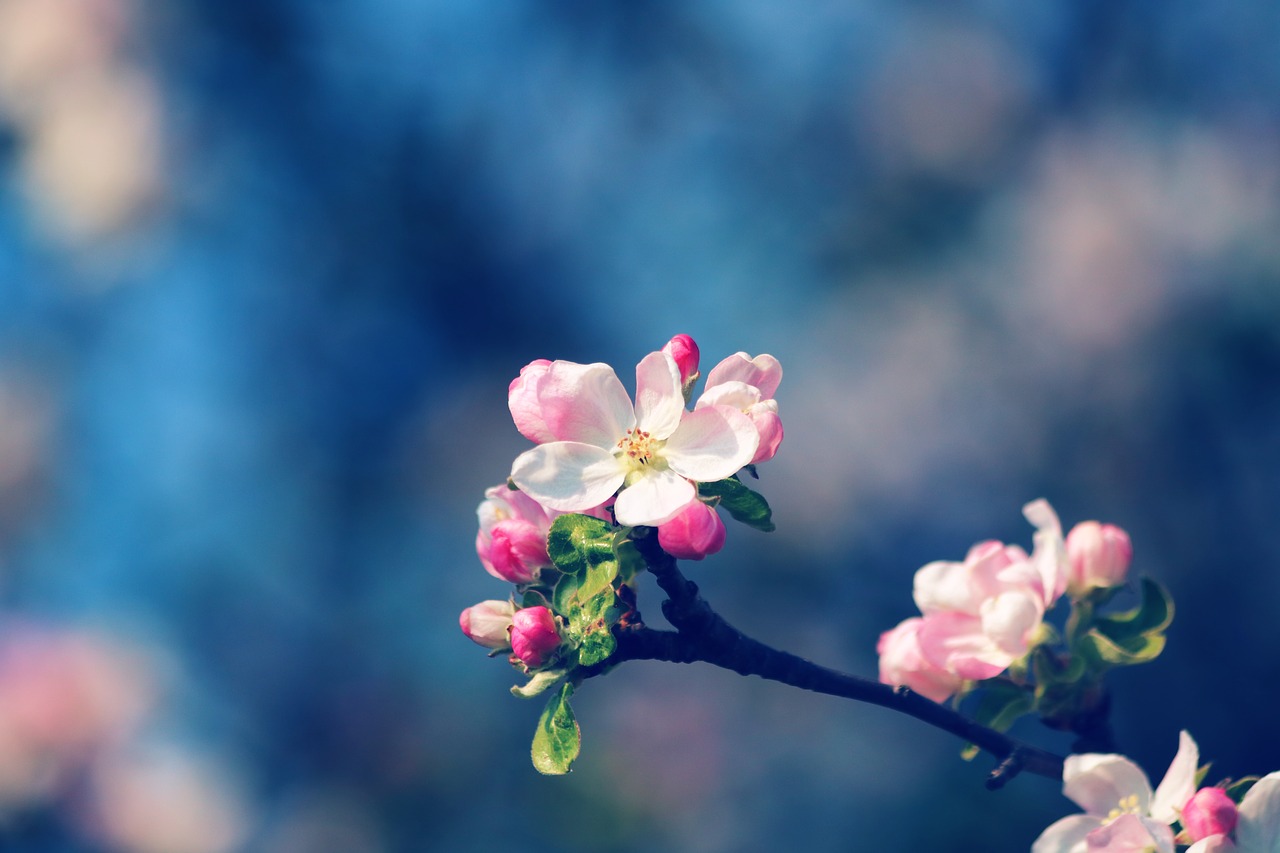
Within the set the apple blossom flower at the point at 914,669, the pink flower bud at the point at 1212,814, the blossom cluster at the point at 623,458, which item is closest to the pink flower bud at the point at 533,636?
the blossom cluster at the point at 623,458

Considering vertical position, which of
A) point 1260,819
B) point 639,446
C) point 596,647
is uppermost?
point 639,446

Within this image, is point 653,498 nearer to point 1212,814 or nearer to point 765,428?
point 765,428

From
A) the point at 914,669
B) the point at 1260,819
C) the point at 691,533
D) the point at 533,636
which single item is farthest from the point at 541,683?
the point at 1260,819

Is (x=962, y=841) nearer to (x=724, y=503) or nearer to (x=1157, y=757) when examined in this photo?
(x=1157, y=757)

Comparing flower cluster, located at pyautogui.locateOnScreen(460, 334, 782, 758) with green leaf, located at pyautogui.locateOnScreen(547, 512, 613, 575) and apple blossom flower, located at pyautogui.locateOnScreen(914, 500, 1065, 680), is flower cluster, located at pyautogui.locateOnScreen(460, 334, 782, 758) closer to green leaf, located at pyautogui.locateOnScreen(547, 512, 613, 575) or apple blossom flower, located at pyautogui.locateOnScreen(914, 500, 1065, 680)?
green leaf, located at pyautogui.locateOnScreen(547, 512, 613, 575)

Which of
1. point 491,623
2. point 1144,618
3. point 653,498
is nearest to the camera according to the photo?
point 653,498

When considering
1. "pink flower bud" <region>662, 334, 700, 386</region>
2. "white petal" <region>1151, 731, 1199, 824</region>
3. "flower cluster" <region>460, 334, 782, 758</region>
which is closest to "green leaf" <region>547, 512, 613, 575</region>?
"flower cluster" <region>460, 334, 782, 758</region>

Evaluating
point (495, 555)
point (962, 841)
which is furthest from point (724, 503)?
point (962, 841)

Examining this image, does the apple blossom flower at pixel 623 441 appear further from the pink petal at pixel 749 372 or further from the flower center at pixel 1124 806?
the flower center at pixel 1124 806
